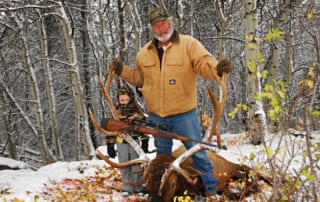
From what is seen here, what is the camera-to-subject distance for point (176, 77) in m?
4.18

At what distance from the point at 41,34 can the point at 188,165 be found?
7899mm

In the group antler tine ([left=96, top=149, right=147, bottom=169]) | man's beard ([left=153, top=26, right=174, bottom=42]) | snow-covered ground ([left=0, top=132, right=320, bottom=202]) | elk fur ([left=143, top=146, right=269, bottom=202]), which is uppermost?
man's beard ([left=153, top=26, right=174, bottom=42])

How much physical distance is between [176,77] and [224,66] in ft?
2.05

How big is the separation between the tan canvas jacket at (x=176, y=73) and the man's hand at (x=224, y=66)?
19 cm

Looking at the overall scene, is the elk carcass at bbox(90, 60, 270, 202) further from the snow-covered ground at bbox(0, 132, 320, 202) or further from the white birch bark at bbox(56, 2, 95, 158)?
the white birch bark at bbox(56, 2, 95, 158)

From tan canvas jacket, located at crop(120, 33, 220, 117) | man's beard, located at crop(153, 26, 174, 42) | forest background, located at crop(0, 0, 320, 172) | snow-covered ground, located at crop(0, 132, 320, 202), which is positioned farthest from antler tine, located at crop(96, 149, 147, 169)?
man's beard, located at crop(153, 26, 174, 42)

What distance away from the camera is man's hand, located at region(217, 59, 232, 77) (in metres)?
3.78

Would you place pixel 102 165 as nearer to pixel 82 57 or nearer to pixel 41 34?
pixel 41 34

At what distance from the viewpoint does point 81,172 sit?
244 inches

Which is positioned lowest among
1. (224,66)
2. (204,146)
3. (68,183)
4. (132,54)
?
(68,183)

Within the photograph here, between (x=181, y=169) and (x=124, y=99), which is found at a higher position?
(x=124, y=99)

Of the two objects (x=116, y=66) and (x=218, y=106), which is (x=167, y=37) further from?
(x=218, y=106)

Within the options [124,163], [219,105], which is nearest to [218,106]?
[219,105]

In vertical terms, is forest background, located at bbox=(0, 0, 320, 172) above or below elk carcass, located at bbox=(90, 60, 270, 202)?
above
